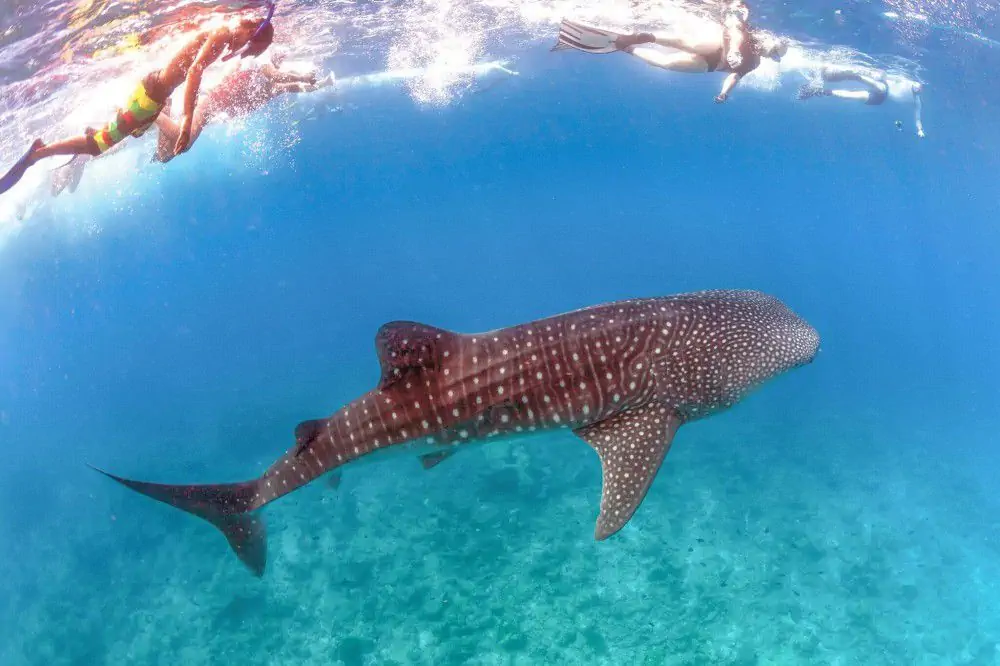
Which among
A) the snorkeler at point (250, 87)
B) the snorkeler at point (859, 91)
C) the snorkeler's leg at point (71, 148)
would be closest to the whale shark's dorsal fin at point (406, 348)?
the snorkeler's leg at point (71, 148)

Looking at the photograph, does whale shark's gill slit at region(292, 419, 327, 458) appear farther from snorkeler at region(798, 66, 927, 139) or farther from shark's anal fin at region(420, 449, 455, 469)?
snorkeler at region(798, 66, 927, 139)

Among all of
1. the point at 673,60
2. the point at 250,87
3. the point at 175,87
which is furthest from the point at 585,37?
the point at 175,87

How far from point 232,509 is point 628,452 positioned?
4054 mm

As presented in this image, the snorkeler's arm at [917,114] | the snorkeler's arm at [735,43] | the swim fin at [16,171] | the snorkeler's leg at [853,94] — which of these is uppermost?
the swim fin at [16,171]

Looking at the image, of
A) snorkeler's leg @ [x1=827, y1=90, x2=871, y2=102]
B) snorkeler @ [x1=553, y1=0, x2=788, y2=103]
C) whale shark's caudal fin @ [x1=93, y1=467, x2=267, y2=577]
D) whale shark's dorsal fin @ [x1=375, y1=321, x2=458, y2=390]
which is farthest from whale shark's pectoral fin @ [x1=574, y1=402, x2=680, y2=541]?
snorkeler's leg @ [x1=827, y1=90, x2=871, y2=102]

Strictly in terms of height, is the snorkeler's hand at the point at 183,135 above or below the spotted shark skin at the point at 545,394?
above

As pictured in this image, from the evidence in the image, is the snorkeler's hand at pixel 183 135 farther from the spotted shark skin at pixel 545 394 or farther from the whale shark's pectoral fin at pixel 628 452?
the whale shark's pectoral fin at pixel 628 452

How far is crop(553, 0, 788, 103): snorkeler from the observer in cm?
1686

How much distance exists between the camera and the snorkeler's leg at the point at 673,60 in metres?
20.9

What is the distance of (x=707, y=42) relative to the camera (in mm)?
18891

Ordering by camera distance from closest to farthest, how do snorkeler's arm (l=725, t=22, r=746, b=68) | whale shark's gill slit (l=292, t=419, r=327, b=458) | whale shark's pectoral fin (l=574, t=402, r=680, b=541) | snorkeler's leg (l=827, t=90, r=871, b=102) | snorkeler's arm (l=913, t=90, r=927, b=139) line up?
whale shark's pectoral fin (l=574, t=402, r=680, b=541)
whale shark's gill slit (l=292, t=419, r=327, b=458)
snorkeler's arm (l=725, t=22, r=746, b=68)
snorkeler's leg (l=827, t=90, r=871, b=102)
snorkeler's arm (l=913, t=90, r=927, b=139)

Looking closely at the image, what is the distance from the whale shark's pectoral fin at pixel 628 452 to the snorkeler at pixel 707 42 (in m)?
12.8

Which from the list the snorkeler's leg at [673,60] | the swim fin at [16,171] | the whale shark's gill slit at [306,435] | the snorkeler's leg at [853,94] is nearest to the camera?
the whale shark's gill slit at [306,435]

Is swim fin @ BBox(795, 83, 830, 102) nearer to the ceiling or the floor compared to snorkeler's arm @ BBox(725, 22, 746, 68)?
nearer to the floor
